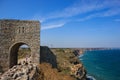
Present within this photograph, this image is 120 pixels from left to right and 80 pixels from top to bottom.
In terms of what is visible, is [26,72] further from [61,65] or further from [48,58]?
[61,65]

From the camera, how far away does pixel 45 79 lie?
17.8m

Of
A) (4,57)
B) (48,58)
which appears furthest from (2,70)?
(48,58)

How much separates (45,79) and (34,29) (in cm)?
657

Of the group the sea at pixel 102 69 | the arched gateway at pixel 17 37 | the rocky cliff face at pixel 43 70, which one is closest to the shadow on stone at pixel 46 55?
the rocky cliff face at pixel 43 70

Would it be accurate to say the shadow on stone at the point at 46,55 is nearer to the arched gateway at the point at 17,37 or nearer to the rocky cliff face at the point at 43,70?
the rocky cliff face at the point at 43,70

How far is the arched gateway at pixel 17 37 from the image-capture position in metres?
21.6

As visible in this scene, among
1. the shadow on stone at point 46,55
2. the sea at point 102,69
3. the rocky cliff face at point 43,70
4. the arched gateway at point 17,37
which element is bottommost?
the sea at point 102,69

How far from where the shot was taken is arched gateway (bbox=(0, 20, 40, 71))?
21594mm

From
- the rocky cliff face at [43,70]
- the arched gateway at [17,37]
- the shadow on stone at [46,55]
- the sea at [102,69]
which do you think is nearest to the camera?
the rocky cliff face at [43,70]

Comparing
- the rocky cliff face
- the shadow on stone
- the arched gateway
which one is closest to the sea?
the rocky cliff face

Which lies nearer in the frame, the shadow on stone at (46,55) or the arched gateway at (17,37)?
the arched gateway at (17,37)

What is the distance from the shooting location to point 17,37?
21953mm

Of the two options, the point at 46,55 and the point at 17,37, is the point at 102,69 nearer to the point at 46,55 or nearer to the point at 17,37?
the point at 46,55

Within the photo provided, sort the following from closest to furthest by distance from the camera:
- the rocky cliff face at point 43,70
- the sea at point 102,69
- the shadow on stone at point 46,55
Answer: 1. the rocky cliff face at point 43,70
2. the shadow on stone at point 46,55
3. the sea at point 102,69
